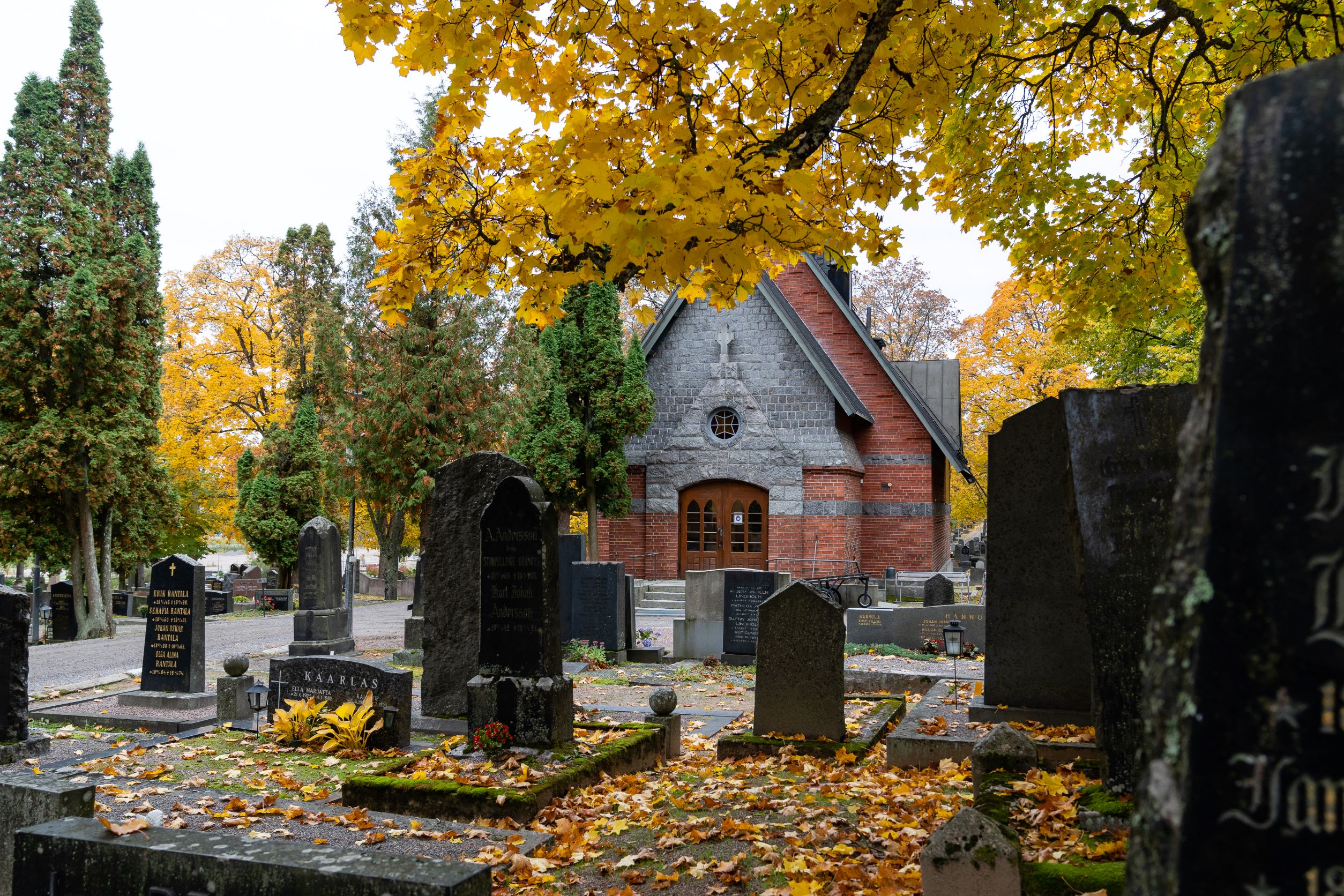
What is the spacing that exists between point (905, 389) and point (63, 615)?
22786 mm

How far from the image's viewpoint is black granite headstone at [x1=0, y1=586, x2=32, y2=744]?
7.96 meters

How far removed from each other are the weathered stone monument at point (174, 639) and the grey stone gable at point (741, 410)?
15.7m

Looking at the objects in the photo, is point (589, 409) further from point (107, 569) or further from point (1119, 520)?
point (1119, 520)

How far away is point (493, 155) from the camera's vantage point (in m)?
6.78

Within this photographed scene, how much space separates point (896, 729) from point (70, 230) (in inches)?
862

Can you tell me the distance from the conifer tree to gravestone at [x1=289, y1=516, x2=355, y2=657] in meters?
6.83

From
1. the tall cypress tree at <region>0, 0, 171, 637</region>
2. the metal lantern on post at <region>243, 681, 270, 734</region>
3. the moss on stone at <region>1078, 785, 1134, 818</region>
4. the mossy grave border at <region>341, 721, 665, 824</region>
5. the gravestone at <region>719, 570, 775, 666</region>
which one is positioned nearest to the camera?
the moss on stone at <region>1078, 785, 1134, 818</region>

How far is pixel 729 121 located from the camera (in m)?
6.36

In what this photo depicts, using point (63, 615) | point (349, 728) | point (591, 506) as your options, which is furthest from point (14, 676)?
point (591, 506)

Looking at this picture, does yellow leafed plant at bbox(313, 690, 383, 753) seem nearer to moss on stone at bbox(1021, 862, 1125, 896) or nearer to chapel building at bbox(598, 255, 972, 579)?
moss on stone at bbox(1021, 862, 1125, 896)

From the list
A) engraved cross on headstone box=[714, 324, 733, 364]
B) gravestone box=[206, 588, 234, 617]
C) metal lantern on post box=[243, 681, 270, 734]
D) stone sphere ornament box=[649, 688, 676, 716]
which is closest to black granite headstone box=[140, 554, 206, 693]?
metal lantern on post box=[243, 681, 270, 734]

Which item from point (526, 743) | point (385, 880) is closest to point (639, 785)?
point (526, 743)

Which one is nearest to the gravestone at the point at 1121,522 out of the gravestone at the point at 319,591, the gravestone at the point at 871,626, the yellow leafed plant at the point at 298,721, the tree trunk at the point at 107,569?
the yellow leafed plant at the point at 298,721

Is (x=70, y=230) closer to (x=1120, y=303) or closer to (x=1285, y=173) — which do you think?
(x=1120, y=303)
